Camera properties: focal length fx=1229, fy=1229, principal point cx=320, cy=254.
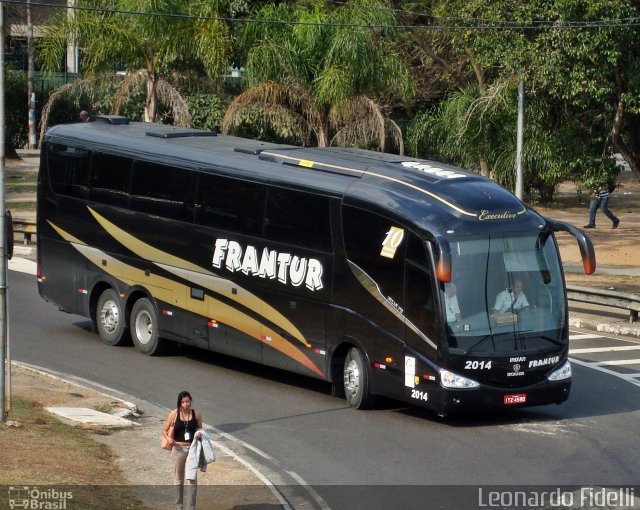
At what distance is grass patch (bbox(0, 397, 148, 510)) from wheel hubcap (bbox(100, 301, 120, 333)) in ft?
17.9

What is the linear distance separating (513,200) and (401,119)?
82.7ft

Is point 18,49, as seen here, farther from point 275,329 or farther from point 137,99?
point 275,329

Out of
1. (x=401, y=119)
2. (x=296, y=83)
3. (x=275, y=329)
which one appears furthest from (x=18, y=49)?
(x=275, y=329)

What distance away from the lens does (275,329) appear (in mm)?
18078

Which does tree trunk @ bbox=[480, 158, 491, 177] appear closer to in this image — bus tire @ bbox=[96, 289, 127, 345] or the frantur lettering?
bus tire @ bbox=[96, 289, 127, 345]

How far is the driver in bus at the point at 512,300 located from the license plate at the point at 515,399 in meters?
1.07

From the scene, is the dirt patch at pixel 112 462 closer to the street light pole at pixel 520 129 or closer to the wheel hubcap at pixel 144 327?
the wheel hubcap at pixel 144 327

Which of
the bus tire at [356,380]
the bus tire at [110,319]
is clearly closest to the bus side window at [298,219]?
the bus tire at [356,380]

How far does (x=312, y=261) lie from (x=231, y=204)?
2.11 meters

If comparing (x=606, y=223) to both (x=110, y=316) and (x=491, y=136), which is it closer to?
(x=491, y=136)

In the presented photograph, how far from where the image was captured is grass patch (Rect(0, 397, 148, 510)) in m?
12.1

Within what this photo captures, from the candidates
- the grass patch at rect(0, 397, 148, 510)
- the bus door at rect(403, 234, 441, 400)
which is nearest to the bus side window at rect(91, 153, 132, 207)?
the grass patch at rect(0, 397, 148, 510)

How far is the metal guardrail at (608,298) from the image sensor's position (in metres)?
23.3

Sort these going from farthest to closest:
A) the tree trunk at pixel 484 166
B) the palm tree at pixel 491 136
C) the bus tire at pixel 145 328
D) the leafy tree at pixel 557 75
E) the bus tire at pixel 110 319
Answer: the tree trunk at pixel 484 166 → the palm tree at pixel 491 136 → the leafy tree at pixel 557 75 → the bus tire at pixel 110 319 → the bus tire at pixel 145 328
